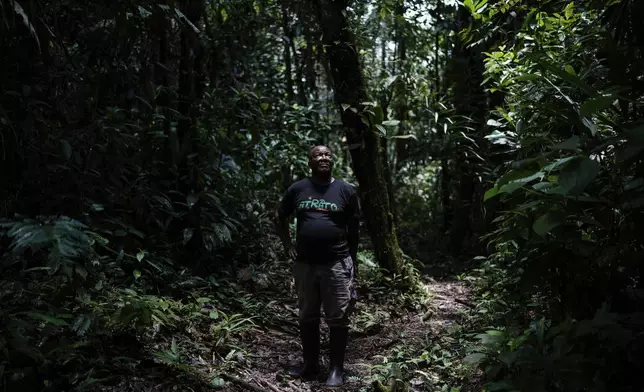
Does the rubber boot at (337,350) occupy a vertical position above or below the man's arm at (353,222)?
below

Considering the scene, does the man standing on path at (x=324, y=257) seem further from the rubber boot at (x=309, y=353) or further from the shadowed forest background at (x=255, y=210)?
the shadowed forest background at (x=255, y=210)

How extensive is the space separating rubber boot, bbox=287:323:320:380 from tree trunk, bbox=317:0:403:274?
7.80 ft

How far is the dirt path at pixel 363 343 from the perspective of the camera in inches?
173

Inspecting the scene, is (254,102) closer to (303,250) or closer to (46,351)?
(303,250)

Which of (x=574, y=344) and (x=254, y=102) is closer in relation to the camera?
(x=574, y=344)

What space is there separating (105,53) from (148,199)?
1.66m

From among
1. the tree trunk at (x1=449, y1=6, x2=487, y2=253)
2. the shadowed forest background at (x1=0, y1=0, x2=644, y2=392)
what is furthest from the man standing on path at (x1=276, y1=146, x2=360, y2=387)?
the tree trunk at (x1=449, y1=6, x2=487, y2=253)

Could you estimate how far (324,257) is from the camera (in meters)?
4.39

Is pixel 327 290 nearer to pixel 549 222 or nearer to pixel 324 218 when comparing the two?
pixel 324 218

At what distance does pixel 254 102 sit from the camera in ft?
24.7

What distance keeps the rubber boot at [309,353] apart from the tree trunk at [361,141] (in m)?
2.38

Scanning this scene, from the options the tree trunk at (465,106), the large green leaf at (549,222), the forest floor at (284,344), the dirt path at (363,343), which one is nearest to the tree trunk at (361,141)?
the forest floor at (284,344)

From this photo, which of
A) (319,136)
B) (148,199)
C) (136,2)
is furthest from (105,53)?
(319,136)

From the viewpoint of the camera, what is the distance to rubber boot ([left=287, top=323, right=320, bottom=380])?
454cm
